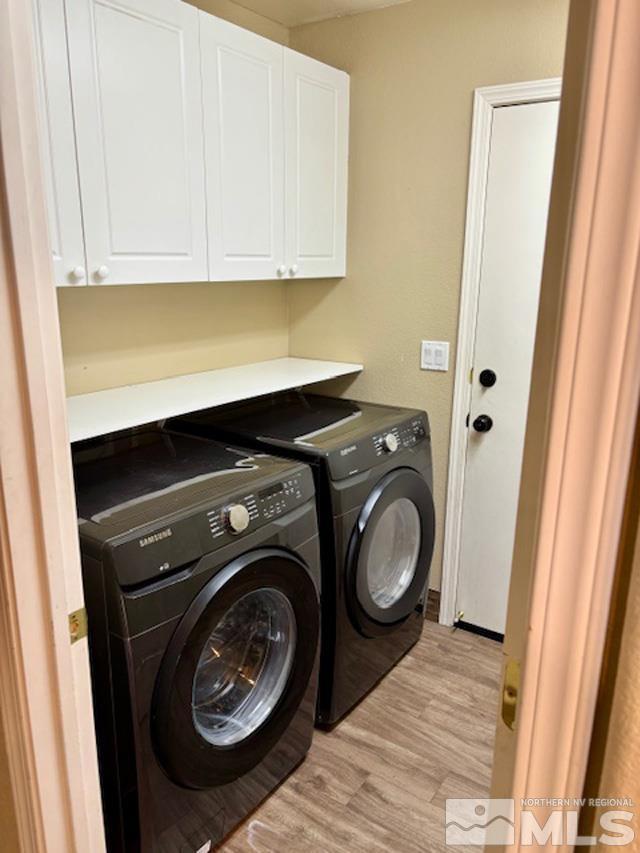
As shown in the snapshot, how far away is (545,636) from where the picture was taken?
1.96 ft

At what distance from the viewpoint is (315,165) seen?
2426 mm

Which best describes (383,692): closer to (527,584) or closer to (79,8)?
(527,584)

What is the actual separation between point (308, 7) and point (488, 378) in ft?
5.08

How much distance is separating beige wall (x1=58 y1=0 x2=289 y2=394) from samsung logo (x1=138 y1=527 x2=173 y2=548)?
2.84ft

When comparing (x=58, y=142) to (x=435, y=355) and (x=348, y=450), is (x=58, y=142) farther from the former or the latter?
(x=435, y=355)

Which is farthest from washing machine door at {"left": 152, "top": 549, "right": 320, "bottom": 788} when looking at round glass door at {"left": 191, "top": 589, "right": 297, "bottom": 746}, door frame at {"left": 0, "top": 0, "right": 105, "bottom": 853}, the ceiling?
the ceiling

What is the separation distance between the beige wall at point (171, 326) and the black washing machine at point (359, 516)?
10.2 inches

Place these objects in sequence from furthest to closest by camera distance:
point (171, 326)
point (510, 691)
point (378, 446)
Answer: point (171, 326), point (378, 446), point (510, 691)

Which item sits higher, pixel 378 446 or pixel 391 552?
pixel 378 446

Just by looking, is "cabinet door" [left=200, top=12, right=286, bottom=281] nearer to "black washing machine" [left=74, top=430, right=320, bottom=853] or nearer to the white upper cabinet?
the white upper cabinet

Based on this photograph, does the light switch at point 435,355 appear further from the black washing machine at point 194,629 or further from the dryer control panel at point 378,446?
the black washing machine at point 194,629

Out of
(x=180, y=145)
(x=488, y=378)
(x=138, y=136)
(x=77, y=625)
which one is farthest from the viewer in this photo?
(x=488, y=378)

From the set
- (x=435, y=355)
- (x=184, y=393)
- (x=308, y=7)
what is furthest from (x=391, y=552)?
(x=308, y=7)

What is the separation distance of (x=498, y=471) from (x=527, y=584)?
1974 mm
